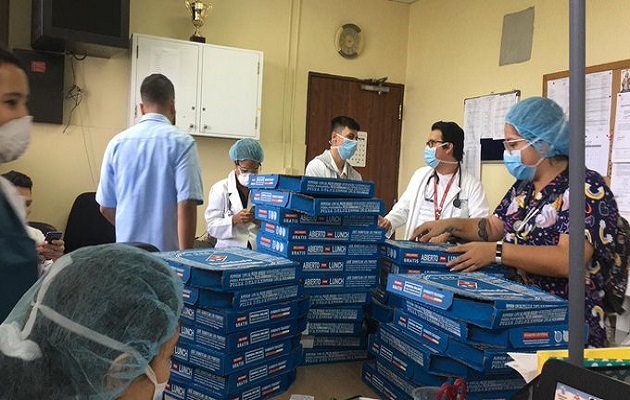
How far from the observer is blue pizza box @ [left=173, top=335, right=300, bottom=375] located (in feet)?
4.19

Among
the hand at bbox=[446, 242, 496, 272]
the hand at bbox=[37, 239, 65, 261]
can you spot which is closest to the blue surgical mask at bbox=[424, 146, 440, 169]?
the hand at bbox=[446, 242, 496, 272]

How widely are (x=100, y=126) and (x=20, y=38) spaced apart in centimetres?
82

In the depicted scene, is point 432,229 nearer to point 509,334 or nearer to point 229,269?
point 509,334

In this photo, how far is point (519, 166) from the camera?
5.66 feet

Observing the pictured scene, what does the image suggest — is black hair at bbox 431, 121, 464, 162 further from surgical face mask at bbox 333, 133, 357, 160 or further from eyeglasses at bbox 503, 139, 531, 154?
eyeglasses at bbox 503, 139, 531, 154

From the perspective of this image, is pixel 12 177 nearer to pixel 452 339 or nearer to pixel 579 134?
pixel 452 339

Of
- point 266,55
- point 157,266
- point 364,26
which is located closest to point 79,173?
point 266,55

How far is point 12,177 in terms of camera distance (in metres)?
3.19

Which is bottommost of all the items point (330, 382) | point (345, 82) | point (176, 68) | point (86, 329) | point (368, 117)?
point (330, 382)

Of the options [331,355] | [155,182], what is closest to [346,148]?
[155,182]

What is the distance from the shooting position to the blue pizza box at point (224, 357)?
1.28m

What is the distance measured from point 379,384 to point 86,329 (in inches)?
36.1

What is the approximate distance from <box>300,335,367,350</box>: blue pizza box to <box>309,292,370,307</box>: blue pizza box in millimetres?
105

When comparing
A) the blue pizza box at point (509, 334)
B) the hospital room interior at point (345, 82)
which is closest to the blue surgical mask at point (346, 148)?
the hospital room interior at point (345, 82)
